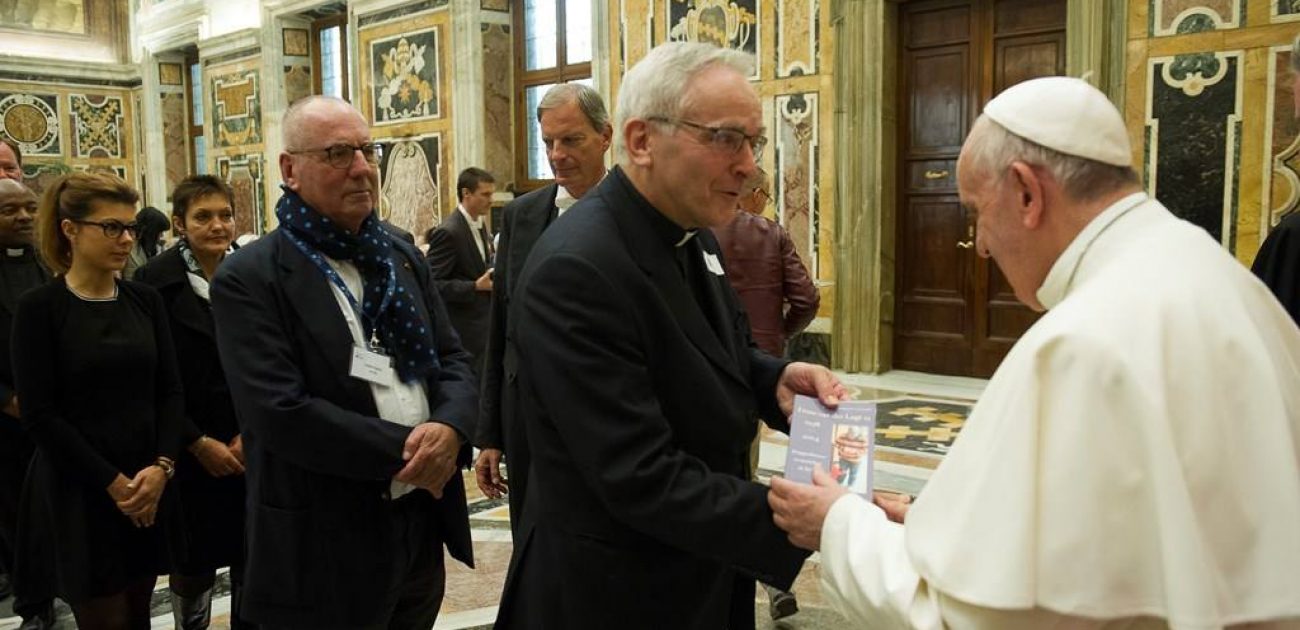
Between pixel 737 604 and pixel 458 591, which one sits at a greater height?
pixel 737 604

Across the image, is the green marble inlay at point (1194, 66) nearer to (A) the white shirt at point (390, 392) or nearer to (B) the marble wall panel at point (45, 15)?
(A) the white shirt at point (390, 392)

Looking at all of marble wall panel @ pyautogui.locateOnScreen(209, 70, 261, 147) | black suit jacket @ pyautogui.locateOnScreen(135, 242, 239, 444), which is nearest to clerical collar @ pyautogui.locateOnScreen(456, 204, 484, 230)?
black suit jacket @ pyautogui.locateOnScreen(135, 242, 239, 444)

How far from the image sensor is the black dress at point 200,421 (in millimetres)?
3371

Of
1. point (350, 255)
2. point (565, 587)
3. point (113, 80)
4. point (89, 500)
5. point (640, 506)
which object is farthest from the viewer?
point (113, 80)

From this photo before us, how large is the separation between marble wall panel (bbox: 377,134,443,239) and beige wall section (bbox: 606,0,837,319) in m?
4.78

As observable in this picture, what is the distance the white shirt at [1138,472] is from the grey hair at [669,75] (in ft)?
2.50

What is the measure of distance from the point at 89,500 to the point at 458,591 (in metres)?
1.51

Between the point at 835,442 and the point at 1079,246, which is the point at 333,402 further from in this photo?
the point at 1079,246

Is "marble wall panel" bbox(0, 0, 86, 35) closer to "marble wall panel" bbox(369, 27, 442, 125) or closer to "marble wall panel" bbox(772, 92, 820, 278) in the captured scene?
"marble wall panel" bbox(369, 27, 442, 125)

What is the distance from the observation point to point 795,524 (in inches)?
67.2

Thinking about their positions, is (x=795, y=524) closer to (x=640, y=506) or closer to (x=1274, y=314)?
(x=640, y=506)

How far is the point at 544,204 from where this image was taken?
3.45m

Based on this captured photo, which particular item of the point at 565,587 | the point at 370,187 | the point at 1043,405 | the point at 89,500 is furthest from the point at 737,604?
the point at 89,500

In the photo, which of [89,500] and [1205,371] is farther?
[89,500]
